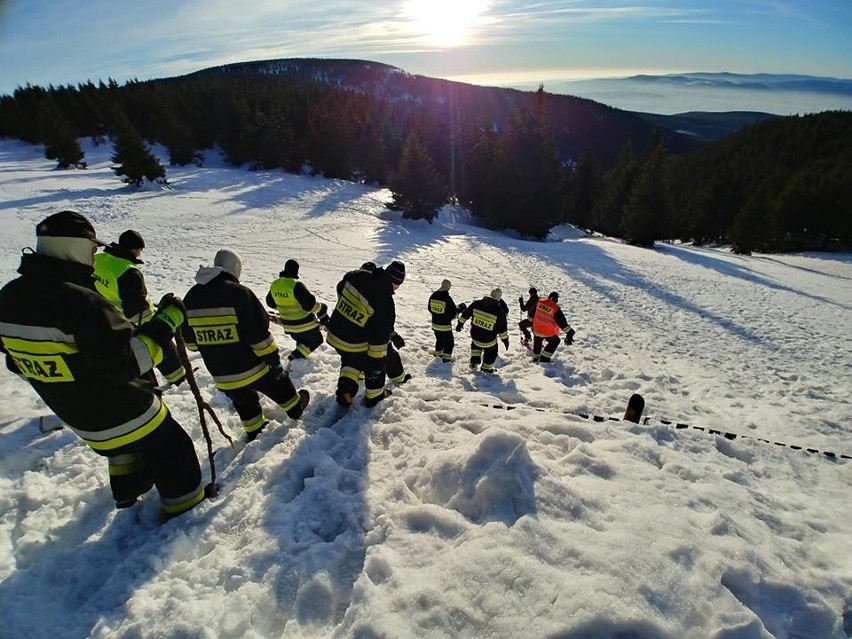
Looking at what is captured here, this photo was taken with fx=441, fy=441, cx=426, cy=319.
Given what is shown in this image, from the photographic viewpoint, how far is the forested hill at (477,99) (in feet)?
447

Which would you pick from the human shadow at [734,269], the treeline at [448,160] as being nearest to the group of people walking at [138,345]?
the human shadow at [734,269]

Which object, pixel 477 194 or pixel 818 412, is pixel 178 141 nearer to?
pixel 477 194

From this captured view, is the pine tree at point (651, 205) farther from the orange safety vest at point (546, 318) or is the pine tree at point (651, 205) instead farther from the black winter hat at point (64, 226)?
the black winter hat at point (64, 226)

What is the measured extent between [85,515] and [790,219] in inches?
2261

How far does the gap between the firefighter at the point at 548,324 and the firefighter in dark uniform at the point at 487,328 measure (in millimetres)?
994

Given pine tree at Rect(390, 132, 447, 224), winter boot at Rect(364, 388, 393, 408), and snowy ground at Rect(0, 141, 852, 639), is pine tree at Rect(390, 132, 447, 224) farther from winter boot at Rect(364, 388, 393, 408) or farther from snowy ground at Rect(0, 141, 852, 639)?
winter boot at Rect(364, 388, 393, 408)

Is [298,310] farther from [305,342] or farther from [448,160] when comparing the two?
[448,160]

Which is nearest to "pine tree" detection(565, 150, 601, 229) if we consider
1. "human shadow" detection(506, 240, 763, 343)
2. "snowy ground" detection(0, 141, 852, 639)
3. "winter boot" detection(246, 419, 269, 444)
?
"human shadow" detection(506, 240, 763, 343)

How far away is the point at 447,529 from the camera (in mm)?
3234

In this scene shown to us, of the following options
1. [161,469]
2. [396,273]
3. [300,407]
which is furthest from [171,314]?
[396,273]

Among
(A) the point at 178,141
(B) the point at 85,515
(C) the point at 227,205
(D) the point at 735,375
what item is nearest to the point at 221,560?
(B) the point at 85,515

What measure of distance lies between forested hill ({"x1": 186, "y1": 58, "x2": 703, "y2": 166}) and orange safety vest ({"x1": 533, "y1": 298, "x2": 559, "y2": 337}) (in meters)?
128

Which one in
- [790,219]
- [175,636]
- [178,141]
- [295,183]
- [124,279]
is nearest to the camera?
[175,636]

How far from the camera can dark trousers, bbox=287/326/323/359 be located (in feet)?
23.1
